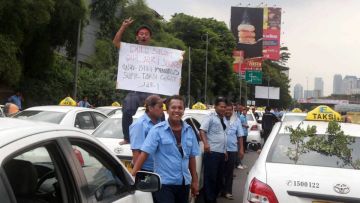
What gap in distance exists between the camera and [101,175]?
365 cm

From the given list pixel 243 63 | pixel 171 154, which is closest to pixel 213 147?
pixel 171 154

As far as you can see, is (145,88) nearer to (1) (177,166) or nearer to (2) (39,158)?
(1) (177,166)

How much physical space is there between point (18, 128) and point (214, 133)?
6089 mm

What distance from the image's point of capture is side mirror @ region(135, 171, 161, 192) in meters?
3.92

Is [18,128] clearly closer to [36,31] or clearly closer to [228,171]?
[228,171]

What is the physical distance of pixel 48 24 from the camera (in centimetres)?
2942

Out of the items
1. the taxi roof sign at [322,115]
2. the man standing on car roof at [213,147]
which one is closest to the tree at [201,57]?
the man standing on car roof at [213,147]

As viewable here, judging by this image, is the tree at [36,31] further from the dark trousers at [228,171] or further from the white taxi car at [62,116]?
the dark trousers at [228,171]

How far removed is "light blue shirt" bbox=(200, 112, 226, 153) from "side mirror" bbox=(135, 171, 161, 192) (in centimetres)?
470

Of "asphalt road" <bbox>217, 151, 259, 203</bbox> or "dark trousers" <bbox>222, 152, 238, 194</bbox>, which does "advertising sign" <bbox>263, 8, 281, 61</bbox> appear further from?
"dark trousers" <bbox>222, 152, 238, 194</bbox>

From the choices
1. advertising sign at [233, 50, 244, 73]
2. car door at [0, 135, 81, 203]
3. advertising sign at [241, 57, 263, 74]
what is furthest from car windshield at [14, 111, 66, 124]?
advertising sign at [241, 57, 263, 74]

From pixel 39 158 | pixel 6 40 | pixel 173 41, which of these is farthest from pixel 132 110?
pixel 173 41

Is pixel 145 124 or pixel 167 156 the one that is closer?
pixel 167 156

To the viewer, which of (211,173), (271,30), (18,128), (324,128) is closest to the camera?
(18,128)
